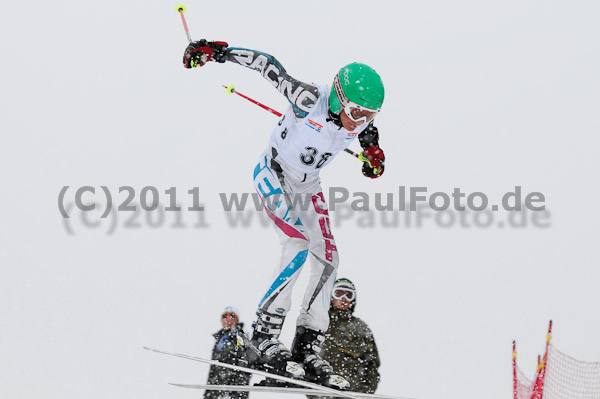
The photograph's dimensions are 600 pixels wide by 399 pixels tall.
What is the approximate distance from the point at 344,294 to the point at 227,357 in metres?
1.06

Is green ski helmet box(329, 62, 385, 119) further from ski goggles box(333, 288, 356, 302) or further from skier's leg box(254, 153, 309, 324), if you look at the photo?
ski goggles box(333, 288, 356, 302)

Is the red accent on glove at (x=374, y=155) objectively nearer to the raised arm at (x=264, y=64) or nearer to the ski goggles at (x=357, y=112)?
the ski goggles at (x=357, y=112)

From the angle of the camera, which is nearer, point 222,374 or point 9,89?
point 222,374

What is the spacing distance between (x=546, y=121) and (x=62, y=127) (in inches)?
510

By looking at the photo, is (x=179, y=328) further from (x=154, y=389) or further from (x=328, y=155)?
(x=328, y=155)

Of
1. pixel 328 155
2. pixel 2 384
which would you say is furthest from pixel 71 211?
pixel 328 155

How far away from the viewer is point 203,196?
16047 mm

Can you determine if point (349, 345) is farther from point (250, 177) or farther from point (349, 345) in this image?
point (250, 177)

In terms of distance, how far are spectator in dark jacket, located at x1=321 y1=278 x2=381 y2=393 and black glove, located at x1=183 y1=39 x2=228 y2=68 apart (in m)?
1.84

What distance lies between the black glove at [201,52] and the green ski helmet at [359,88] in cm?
83

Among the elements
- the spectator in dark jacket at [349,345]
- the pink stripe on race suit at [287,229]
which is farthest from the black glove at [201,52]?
the spectator in dark jacket at [349,345]

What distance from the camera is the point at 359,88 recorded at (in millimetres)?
4465

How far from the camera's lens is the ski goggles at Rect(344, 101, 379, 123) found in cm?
453

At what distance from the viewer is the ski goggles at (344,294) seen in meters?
5.13
